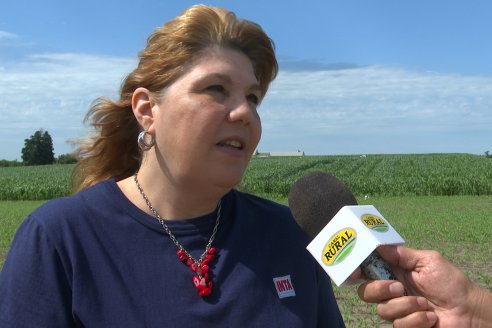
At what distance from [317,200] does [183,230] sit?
0.46m

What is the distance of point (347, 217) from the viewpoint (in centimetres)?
170

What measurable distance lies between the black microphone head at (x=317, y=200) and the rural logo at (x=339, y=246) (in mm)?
307

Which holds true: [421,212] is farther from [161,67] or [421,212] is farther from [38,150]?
[38,150]

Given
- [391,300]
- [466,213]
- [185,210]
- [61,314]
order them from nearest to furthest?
1. [391,300]
2. [61,314]
3. [185,210]
4. [466,213]

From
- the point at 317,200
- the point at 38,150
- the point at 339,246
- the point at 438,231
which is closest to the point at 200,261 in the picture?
the point at 317,200

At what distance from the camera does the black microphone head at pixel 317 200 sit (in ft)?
6.63

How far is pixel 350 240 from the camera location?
5.43 ft

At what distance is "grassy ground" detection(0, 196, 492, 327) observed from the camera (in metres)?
7.37

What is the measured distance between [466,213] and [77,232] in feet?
53.8

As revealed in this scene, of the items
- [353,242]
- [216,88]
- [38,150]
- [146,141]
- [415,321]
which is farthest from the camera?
[38,150]

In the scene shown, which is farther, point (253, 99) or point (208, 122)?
point (253, 99)

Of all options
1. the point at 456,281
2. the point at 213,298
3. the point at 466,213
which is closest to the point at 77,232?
the point at 213,298

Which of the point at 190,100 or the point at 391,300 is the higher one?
the point at 190,100

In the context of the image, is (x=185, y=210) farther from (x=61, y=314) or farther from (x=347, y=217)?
(x=347, y=217)
